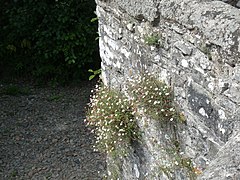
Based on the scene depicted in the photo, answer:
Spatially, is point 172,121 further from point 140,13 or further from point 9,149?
point 9,149

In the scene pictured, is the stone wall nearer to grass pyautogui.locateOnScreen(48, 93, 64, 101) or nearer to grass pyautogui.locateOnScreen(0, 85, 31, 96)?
grass pyautogui.locateOnScreen(48, 93, 64, 101)

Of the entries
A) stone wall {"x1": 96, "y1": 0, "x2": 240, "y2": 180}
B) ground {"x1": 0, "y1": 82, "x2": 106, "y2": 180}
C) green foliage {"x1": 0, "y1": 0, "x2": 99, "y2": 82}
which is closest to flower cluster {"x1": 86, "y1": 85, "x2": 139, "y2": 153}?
stone wall {"x1": 96, "y1": 0, "x2": 240, "y2": 180}

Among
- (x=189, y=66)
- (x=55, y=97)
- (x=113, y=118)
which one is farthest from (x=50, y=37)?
(x=189, y=66)

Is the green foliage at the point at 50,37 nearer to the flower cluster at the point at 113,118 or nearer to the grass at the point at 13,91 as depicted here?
the grass at the point at 13,91

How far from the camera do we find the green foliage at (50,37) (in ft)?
27.4

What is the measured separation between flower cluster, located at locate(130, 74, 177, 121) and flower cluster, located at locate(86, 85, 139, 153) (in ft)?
1.18

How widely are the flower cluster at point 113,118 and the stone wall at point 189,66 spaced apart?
12 centimetres

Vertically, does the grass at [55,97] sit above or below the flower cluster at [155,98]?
below

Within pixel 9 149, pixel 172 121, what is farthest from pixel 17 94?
pixel 172 121

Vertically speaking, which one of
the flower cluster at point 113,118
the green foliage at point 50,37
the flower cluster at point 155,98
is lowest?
the green foliage at point 50,37

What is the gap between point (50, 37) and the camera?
333 inches

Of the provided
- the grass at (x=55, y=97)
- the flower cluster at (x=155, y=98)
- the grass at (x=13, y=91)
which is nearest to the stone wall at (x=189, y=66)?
the flower cluster at (x=155, y=98)

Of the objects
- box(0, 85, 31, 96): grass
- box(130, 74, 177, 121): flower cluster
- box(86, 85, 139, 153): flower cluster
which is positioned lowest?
box(0, 85, 31, 96): grass

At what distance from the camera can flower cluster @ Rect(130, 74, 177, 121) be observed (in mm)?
3279
